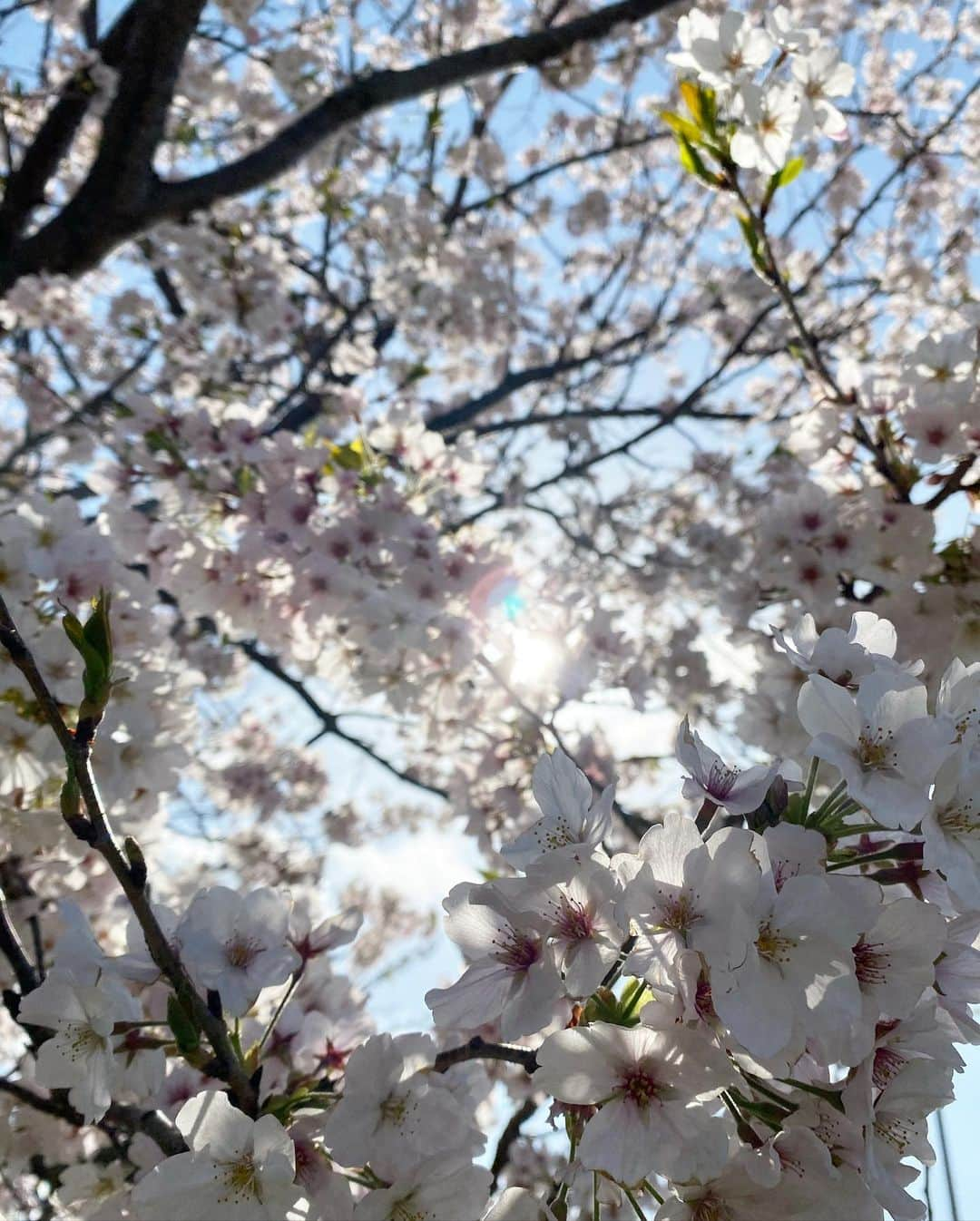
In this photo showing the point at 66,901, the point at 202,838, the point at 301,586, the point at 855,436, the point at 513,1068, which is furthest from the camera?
the point at 202,838

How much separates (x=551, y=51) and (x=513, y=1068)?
15.4ft

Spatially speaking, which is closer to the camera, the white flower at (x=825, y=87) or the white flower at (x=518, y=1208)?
the white flower at (x=518, y=1208)

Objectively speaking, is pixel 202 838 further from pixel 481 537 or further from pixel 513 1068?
pixel 481 537

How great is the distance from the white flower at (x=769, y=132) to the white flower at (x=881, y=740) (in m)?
1.45

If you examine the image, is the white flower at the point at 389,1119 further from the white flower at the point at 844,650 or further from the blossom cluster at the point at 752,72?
the blossom cluster at the point at 752,72

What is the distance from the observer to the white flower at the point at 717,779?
3.14 feet

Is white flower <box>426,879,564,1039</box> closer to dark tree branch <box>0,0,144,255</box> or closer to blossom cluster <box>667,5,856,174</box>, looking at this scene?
blossom cluster <box>667,5,856,174</box>

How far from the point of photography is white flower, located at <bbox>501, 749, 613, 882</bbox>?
97cm

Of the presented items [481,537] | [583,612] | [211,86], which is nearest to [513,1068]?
[583,612]

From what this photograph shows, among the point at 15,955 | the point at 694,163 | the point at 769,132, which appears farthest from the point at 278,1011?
the point at 769,132

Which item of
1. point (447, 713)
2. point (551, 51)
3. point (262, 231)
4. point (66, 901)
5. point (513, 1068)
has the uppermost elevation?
point (262, 231)

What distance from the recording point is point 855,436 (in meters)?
2.47

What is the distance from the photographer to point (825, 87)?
215 centimetres

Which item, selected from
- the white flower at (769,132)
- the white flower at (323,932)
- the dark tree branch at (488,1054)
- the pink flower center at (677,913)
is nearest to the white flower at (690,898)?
the pink flower center at (677,913)
